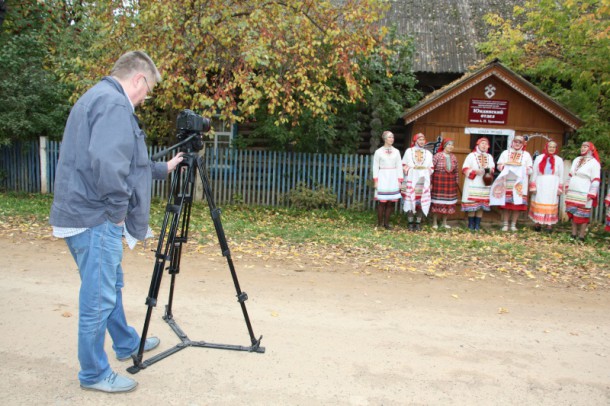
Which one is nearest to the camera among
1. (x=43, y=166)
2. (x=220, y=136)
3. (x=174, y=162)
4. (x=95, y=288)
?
(x=95, y=288)

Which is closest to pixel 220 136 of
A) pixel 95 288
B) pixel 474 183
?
pixel 474 183

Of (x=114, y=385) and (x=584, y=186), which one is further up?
(x=584, y=186)

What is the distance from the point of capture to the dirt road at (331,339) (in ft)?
10.6

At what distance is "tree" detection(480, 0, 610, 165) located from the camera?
10594 mm

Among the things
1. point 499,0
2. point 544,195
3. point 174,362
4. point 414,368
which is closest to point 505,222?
point 544,195

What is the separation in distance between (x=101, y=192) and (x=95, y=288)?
1.87 ft

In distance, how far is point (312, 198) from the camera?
39.9ft

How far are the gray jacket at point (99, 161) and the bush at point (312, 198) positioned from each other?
9.20 meters

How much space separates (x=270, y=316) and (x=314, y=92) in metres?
7.67

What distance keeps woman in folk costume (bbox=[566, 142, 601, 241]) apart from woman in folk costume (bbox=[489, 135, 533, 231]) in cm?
84

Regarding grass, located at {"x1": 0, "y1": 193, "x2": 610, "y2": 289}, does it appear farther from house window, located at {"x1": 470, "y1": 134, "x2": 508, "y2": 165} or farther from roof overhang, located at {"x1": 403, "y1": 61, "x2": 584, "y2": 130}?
roof overhang, located at {"x1": 403, "y1": 61, "x2": 584, "y2": 130}

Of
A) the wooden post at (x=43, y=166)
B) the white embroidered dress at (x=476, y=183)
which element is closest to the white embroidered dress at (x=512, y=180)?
the white embroidered dress at (x=476, y=183)

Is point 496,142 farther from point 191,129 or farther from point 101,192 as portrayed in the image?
point 101,192

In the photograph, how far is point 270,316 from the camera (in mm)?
4559
